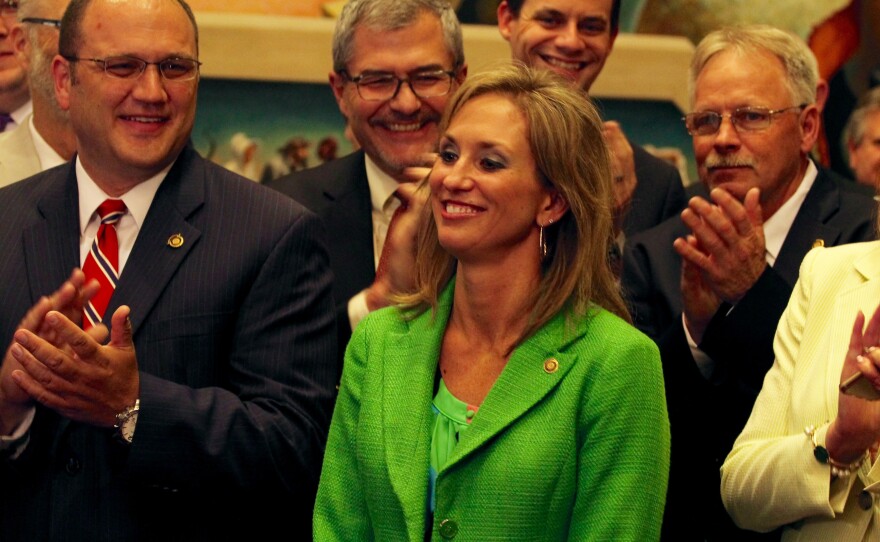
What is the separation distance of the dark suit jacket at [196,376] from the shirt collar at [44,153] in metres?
1.04

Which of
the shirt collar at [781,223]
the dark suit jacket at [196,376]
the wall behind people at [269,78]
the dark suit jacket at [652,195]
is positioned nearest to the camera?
the dark suit jacket at [196,376]

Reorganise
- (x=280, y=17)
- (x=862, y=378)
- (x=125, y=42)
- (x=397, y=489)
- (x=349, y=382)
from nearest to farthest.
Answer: (x=862, y=378) → (x=397, y=489) → (x=349, y=382) → (x=125, y=42) → (x=280, y=17)

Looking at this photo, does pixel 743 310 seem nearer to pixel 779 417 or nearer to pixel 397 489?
pixel 779 417

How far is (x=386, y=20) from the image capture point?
424cm

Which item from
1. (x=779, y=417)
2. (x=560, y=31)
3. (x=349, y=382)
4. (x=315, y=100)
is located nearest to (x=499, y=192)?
(x=349, y=382)

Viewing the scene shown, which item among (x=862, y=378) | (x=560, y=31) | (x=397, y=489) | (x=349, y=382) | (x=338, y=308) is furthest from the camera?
(x=560, y=31)

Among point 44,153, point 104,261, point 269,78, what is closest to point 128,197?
point 104,261

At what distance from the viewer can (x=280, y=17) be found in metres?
5.98

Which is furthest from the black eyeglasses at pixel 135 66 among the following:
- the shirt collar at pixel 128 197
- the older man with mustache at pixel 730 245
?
the older man with mustache at pixel 730 245

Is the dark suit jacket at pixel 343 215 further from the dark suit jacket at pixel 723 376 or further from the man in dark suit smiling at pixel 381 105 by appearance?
the dark suit jacket at pixel 723 376

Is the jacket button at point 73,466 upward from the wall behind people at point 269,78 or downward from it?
downward

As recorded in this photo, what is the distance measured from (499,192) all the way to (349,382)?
55cm

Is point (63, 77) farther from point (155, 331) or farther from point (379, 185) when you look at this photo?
point (379, 185)

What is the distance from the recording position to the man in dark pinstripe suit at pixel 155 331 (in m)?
3.25
